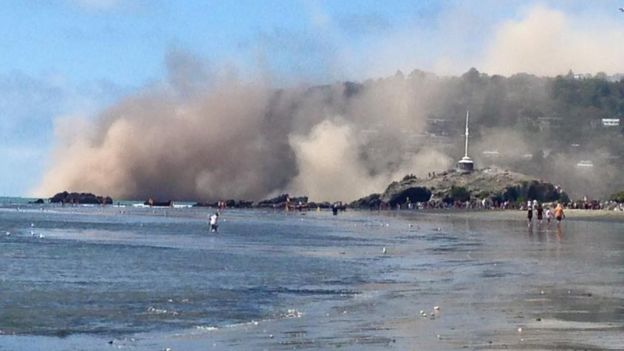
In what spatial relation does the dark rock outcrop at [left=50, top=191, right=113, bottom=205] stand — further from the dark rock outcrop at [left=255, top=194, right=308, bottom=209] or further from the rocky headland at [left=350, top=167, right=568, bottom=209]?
the rocky headland at [left=350, top=167, right=568, bottom=209]

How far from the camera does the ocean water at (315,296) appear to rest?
64.7 ft

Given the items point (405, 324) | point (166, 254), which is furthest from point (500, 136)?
point (405, 324)

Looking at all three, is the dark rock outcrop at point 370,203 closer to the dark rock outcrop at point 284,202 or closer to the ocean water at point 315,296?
the dark rock outcrop at point 284,202

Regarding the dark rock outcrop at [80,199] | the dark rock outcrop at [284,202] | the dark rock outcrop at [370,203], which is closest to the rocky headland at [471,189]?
the dark rock outcrop at [370,203]

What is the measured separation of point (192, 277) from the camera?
3359 cm

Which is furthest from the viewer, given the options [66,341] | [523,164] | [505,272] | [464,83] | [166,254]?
[464,83]

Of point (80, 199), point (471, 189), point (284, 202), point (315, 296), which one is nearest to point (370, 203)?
point (284, 202)

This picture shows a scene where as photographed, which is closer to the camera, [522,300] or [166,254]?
[522,300]

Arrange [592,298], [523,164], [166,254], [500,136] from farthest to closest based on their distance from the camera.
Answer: [500,136] < [523,164] < [166,254] < [592,298]

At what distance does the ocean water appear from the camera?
19.7 metres

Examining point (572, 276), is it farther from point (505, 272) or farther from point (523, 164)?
point (523, 164)

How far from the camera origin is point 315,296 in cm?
2806

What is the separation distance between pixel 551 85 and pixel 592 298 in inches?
6701

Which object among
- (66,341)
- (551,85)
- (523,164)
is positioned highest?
(551,85)
